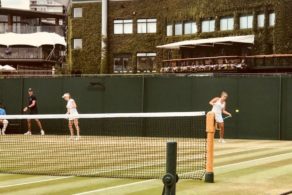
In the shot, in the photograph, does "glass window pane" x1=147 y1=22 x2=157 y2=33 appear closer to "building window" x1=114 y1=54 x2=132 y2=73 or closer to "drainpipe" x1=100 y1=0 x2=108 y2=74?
"building window" x1=114 y1=54 x2=132 y2=73

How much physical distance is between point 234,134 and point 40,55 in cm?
4727

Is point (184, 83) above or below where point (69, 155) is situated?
above

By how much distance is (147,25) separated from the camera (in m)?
62.1

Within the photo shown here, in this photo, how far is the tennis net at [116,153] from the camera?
43.0 ft

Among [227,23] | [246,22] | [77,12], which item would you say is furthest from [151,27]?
[246,22]

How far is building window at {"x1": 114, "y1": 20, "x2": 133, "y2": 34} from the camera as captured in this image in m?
62.9

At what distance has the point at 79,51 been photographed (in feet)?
213

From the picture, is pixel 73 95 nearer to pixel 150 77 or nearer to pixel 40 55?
pixel 150 77

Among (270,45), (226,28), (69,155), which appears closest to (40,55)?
(226,28)

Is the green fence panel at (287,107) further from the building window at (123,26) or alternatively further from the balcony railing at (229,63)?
the building window at (123,26)

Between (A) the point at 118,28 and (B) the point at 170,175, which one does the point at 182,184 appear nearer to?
(B) the point at 170,175

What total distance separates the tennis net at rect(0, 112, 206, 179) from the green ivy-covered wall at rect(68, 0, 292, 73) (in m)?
27.1

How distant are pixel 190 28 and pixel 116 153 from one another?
42.4 m

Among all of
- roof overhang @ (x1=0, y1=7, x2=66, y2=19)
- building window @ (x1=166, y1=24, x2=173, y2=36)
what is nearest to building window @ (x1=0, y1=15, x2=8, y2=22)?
roof overhang @ (x1=0, y1=7, x2=66, y2=19)
